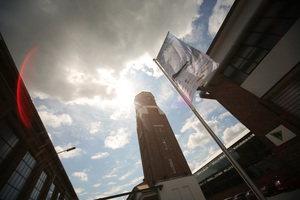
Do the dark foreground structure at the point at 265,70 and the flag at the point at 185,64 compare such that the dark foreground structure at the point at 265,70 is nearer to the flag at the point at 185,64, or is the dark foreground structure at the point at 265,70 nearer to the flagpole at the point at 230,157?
the flag at the point at 185,64

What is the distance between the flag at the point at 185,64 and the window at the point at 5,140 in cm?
1457

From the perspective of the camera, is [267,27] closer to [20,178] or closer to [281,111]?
[281,111]

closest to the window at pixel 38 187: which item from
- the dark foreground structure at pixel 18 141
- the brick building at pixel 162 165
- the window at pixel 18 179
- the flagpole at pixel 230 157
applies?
the dark foreground structure at pixel 18 141

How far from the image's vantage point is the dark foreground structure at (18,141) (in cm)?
952

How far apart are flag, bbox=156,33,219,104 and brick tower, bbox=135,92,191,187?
54.5 feet

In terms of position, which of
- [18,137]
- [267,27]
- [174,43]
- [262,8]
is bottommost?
[267,27]

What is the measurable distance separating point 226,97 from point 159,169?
15699mm

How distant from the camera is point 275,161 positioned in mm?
22266

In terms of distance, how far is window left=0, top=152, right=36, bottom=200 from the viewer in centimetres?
1066

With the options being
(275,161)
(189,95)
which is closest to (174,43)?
(189,95)

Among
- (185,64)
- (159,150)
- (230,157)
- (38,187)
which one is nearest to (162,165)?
(159,150)

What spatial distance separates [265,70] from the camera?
676 centimetres

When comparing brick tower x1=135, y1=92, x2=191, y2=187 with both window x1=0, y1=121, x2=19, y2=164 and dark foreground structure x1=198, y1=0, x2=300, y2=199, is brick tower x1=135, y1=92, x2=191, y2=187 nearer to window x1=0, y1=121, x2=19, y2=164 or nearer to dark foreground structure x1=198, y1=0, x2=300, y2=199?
dark foreground structure x1=198, y1=0, x2=300, y2=199

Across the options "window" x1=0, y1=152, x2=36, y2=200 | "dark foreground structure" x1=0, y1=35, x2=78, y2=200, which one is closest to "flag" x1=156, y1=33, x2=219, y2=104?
"dark foreground structure" x1=0, y1=35, x2=78, y2=200
